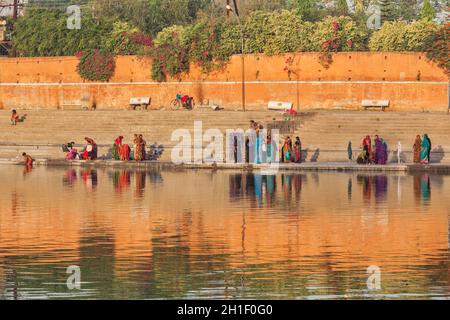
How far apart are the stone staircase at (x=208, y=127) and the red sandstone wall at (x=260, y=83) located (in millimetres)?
4316

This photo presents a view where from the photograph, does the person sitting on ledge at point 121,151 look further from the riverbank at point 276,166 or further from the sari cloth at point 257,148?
the sari cloth at point 257,148

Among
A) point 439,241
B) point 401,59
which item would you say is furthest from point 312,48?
point 439,241

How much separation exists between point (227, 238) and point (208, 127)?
21.7 m

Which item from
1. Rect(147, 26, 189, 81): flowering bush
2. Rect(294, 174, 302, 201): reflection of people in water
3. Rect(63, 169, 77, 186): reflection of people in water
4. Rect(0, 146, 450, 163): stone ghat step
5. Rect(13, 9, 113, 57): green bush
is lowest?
Rect(63, 169, 77, 186): reflection of people in water

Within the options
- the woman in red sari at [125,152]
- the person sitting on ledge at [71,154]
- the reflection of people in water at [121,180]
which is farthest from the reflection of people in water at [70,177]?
the person sitting on ledge at [71,154]

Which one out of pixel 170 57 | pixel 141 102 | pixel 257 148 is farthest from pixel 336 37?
pixel 257 148

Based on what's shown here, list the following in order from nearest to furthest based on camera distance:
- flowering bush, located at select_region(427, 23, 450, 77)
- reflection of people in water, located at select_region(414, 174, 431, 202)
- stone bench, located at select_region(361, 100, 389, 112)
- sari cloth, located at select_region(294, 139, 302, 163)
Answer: reflection of people in water, located at select_region(414, 174, 431, 202)
sari cloth, located at select_region(294, 139, 302, 163)
flowering bush, located at select_region(427, 23, 450, 77)
stone bench, located at select_region(361, 100, 389, 112)

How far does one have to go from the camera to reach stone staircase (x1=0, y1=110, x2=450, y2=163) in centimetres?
3759

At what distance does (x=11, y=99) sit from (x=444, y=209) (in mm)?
34230

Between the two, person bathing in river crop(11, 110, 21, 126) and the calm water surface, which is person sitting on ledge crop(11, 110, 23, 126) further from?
the calm water surface

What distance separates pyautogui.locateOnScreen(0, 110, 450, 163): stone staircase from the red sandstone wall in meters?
4.32

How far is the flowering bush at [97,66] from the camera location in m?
52.7

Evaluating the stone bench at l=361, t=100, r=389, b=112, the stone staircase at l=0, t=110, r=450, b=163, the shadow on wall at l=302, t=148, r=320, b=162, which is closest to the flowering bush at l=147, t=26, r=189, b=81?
the stone staircase at l=0, t=110, r=450, b=163

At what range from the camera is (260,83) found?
161ft
